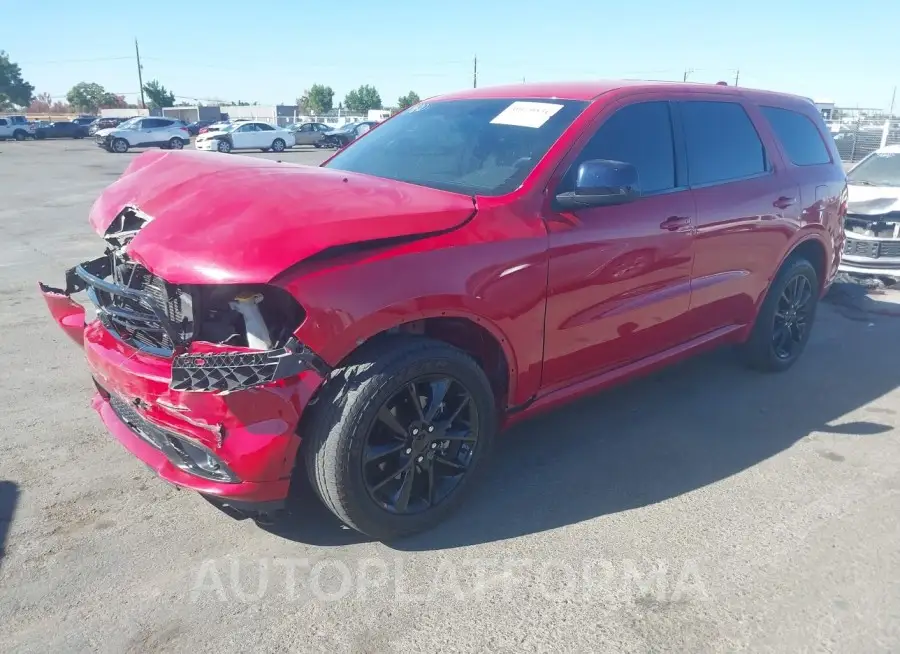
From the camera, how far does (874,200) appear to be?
25.4ft

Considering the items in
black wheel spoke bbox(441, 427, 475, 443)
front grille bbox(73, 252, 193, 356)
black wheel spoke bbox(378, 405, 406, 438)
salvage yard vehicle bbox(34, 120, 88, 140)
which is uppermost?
salvage yard vehicle bbox(34, 120, 88, 140)

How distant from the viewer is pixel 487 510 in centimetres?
325

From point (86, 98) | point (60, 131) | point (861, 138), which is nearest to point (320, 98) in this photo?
point (86, 98)

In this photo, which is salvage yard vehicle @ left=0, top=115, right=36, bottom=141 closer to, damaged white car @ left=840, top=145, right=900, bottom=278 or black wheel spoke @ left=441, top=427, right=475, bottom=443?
damaged white car @ left=840, top=145, right=900, bottom=278

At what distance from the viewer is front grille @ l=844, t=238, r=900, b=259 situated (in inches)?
291

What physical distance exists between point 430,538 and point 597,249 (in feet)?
5.08

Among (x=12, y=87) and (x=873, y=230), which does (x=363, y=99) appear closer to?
(x=12, y=87)

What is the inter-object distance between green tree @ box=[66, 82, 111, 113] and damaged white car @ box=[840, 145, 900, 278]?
368 feet

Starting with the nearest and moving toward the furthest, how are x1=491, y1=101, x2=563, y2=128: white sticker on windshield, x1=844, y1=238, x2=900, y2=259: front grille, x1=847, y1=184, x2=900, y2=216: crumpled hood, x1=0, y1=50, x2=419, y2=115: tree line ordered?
x1=491, y1=101, x2=563, y2=128: white sticker on windshield, x1=844, y1=238, x2=900, y2=259: front grille, x1=847, y1=184, x2=900, y2=216: crumpled hood, x1=0, y1=50, x2=419, y2=115: tree line

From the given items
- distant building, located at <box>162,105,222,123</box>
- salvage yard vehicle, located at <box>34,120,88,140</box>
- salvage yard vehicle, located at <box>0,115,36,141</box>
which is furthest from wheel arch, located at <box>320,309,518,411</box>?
distant building, located at <box>162,105,222,123</box>

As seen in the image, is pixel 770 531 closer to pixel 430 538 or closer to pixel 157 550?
pixel 430 538

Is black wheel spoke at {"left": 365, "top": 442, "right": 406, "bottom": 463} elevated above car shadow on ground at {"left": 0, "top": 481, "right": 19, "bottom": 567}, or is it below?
above

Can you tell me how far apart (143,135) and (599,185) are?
36.9 m

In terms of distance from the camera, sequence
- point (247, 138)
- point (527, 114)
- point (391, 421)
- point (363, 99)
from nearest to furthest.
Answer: point (391, 421) → point (527, 114) → point (247, 138) → point (363, 99)
